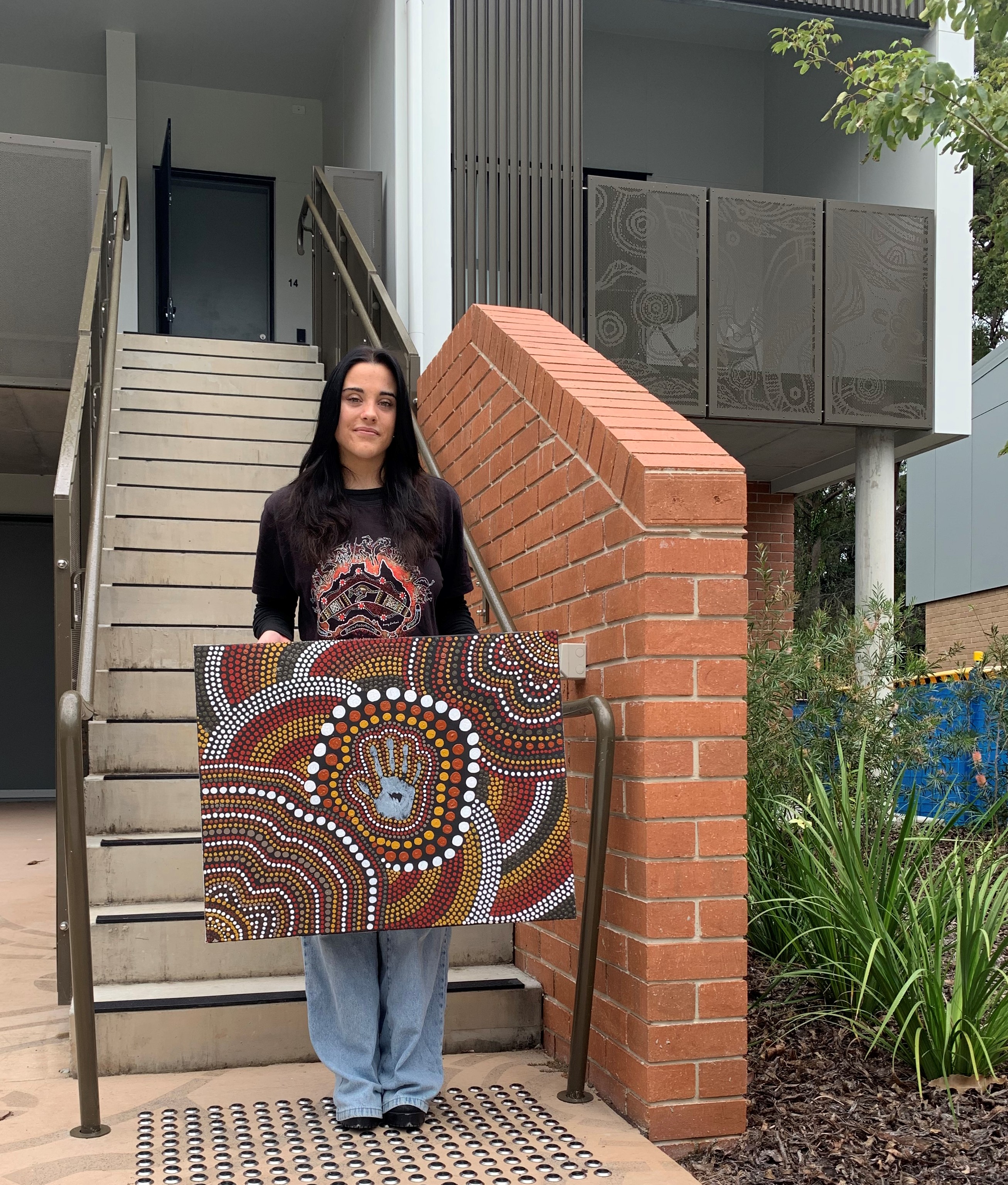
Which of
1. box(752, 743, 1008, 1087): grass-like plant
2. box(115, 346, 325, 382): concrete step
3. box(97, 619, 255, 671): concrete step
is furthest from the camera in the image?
box(115, 346, 325, 382): concrete step

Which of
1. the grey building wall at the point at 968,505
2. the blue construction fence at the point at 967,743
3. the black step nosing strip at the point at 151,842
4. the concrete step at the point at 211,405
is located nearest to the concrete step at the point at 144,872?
the black step nosing strip at the point at 151,842

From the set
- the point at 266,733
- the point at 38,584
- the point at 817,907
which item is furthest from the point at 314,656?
the point at 38,584

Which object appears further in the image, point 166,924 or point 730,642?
point 166,924

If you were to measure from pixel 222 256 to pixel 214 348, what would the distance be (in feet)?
15.0

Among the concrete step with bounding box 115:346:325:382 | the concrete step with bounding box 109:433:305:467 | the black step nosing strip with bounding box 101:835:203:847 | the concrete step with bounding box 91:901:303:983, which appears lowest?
the concrete step with bounding box 91:901:303:983

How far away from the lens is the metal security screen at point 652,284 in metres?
7.89

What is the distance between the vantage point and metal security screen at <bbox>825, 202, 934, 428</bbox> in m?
8.35

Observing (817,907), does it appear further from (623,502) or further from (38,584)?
(38,584)

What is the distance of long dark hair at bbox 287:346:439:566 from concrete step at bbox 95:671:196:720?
193 centimetres

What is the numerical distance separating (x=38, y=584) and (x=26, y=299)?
478 centimetres

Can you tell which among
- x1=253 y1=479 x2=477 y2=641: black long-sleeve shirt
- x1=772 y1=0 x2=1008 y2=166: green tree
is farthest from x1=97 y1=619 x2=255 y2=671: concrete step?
x1=772 y1=0 x2=1008 y2=166: green tree

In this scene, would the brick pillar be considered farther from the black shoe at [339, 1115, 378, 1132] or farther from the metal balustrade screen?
the black shoe at [339, 1115, 378, 1132]

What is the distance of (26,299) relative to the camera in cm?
752

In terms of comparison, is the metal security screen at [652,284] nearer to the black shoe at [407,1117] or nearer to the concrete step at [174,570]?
the concrete step at [174,570]
